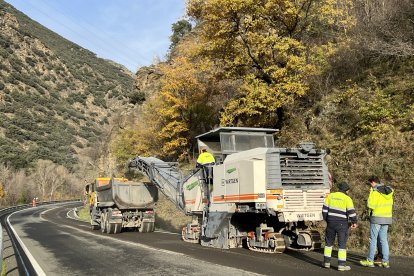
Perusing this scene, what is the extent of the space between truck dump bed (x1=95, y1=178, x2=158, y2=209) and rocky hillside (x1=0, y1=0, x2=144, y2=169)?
131ft

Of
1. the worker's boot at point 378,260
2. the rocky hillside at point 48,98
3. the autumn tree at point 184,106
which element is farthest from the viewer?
the rocky hillside at point 48,98

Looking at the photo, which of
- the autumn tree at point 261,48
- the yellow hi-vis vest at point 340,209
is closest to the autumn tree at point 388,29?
the autumn tree at point 261,48

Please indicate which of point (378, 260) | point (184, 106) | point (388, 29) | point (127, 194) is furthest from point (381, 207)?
point (184, 106)

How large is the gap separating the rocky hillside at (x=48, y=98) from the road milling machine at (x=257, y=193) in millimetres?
46660

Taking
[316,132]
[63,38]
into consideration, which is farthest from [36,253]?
[63,38]

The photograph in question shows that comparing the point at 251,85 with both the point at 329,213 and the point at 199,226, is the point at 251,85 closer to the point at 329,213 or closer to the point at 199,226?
the point at 199,226

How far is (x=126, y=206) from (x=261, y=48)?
9.63 meters

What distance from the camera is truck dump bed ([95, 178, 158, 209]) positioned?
59.5ft

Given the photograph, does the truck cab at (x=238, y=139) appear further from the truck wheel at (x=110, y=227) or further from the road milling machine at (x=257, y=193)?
the truck wheel at (x=110, y=227)

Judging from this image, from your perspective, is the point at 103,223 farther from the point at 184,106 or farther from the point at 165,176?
the point at 184,106

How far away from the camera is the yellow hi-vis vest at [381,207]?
27.5ft

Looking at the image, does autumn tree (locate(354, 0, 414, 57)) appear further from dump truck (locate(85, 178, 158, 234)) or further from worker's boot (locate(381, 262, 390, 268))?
dump truck (locate(85, 178, 158, 234))

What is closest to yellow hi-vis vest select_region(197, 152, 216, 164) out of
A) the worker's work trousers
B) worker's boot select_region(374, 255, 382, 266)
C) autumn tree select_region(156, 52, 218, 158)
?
the worker's work trousers

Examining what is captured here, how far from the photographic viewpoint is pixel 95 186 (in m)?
20.9
